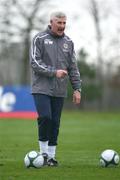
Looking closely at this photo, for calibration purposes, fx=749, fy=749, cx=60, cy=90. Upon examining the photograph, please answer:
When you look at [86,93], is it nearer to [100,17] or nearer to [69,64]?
[100,17]

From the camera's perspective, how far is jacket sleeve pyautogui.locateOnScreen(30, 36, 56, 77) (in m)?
11.4

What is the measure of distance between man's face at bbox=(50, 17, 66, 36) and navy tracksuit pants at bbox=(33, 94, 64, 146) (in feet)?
3.33

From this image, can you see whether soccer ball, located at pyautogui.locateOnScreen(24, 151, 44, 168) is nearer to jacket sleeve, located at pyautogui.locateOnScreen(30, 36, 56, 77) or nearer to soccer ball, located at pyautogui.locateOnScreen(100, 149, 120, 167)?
soccer ball, located at pyautogui.locateOnScreen(100, 149, 120, 167)

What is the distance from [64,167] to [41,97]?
1.16 meters

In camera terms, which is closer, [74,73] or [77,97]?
[77,97]

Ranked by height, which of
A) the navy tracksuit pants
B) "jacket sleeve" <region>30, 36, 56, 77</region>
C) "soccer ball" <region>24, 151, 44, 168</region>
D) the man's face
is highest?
the man's face

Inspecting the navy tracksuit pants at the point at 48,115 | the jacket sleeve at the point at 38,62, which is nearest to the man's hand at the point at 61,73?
the jacket sleeve at the point at 38,62

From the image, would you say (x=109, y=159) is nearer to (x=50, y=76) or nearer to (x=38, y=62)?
(x=50, y=76)

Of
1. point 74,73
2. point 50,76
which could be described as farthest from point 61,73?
point 74,73

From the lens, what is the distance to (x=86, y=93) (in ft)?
185

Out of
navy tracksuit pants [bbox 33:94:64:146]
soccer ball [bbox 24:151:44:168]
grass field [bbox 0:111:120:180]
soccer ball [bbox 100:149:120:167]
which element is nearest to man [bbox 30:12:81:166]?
navy tracksuit pants [bbox 33:94:64:146]

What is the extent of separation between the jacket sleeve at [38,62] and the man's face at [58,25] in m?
0.29

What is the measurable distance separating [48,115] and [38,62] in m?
0.83

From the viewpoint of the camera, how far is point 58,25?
11500 mm
